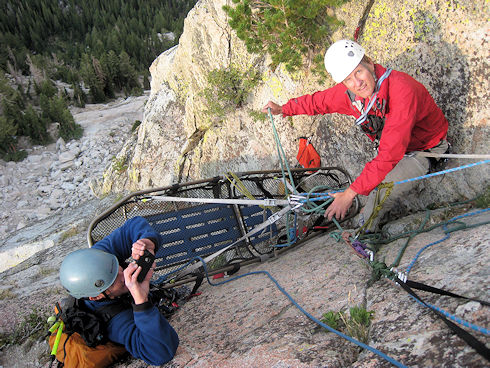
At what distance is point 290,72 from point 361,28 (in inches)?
67.0

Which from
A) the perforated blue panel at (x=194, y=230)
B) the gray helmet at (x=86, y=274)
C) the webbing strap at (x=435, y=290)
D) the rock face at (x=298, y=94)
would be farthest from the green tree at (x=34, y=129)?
the webbing strap at (x=435, y=290)

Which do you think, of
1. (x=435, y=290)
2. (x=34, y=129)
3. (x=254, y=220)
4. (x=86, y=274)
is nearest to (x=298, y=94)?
(x=254, y=220)

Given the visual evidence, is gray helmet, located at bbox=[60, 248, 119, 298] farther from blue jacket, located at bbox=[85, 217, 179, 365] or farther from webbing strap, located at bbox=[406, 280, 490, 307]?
webbing strap, located at bbox=[406, 280, 490, 307]

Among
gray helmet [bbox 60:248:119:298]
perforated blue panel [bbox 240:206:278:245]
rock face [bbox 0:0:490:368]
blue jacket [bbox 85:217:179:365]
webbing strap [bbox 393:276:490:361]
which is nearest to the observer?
webbing strap [bbox 393:276:490:361]

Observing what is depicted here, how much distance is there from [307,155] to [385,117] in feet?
10.3

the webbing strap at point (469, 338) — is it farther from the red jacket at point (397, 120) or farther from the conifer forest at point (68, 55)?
the conifer forest at point (68, 55)

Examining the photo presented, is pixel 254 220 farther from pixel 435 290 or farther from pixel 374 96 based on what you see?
pixel 435 290

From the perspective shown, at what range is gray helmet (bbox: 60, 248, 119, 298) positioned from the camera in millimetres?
2342

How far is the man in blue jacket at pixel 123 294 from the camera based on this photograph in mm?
2195

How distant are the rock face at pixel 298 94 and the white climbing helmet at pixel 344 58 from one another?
1.80 metres

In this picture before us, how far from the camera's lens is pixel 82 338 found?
93.5 inches

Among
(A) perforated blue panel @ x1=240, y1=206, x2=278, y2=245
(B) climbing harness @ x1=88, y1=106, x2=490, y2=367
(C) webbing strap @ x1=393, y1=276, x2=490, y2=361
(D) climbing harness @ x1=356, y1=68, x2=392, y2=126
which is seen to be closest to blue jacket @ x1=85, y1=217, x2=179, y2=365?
(B) climbing harness @ x1=88, y1=106, x2=490, y2=367

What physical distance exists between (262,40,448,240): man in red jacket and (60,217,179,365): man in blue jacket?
1.95 metres

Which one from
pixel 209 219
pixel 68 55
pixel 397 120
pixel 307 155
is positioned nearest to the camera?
pixel 397 120
